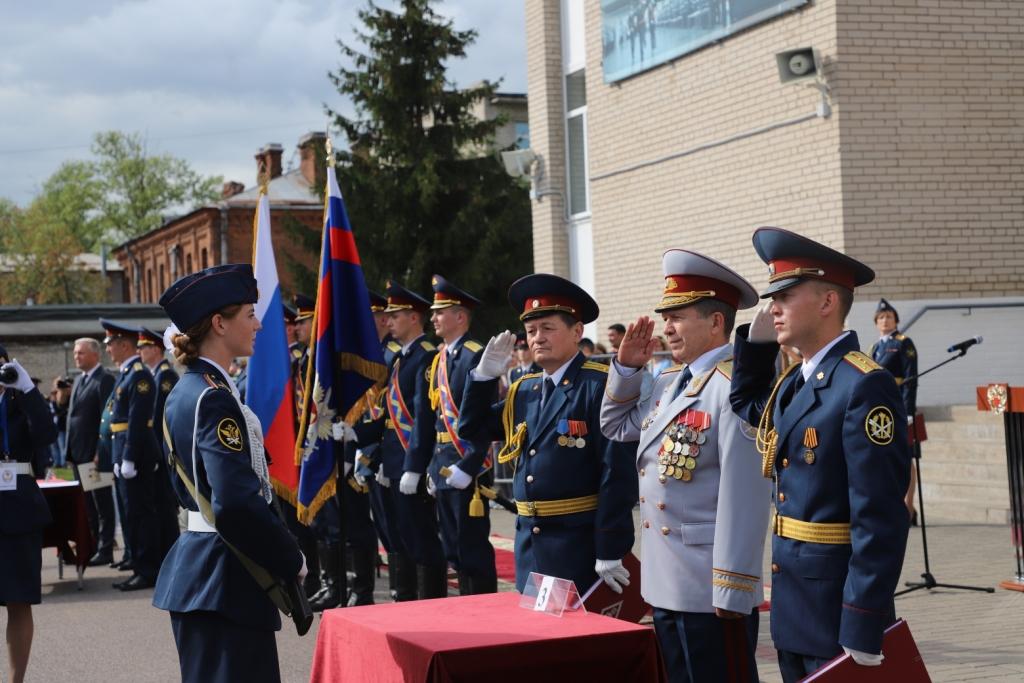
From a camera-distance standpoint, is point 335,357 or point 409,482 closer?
point 335,357

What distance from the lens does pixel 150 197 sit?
7388 centimetres

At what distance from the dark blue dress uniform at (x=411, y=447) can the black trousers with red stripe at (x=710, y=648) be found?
3.99 meters

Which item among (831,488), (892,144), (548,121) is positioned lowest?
(831,488)

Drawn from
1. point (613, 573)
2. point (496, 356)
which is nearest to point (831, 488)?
point (613, 573)

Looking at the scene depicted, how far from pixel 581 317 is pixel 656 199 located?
13.0 meters

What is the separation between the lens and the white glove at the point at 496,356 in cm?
657

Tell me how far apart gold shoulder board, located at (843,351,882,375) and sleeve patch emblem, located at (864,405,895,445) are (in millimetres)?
139

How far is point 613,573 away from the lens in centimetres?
584

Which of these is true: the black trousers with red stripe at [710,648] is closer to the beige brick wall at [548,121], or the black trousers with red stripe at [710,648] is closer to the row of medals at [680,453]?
the row of medals at [680,453]

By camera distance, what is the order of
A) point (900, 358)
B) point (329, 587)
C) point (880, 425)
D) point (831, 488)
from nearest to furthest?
point (880, 425) < point (831, 488) < point (329, 587) < point (900, 358)

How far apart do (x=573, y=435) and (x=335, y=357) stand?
3054 mm

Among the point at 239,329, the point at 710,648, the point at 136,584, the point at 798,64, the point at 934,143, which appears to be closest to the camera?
the point at 239,329

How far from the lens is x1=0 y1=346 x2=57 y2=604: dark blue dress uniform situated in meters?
7.50

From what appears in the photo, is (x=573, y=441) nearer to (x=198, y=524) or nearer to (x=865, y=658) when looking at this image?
(x=198, y=524)
